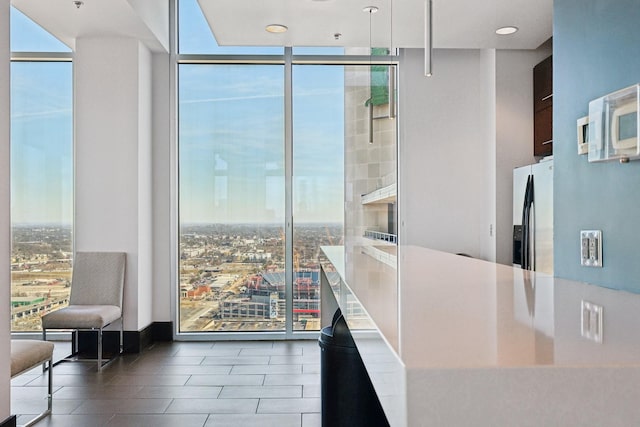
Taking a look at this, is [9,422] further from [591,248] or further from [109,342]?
[591,248]

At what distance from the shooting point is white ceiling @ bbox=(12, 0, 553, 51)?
12.6ft

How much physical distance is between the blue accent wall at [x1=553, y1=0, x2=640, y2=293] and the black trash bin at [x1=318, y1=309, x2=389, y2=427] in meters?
0.80

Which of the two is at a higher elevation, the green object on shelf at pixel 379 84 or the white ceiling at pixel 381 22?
the white ceiling at pixel 381 22

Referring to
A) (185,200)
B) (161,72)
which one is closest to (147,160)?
(185,200)

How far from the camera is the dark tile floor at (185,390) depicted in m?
3.13

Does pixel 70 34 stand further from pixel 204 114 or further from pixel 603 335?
pixel 603 335

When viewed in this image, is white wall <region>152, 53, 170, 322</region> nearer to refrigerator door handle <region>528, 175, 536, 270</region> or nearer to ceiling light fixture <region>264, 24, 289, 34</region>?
ceiling light fixture <region>264, 24, 289, 34</region>

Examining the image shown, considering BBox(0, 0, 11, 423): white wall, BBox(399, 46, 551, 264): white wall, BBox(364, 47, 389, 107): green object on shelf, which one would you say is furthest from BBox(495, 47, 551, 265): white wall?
BBox(0, 0, 11, 423): white wall

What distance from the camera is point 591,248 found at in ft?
5.37

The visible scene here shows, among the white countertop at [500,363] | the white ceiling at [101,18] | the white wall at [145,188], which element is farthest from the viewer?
the white wall at [145,188]

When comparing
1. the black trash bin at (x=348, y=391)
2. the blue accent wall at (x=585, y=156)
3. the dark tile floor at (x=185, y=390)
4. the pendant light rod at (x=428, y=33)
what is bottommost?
the dark tile floor at (x=185, y=390)

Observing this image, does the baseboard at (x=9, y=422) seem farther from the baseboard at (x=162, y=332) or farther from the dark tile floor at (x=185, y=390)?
the baseboard at (x=162, y=332)

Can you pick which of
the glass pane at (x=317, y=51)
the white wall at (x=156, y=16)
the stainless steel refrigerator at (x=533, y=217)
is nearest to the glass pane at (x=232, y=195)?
the glass pane at (x=317, y=51)

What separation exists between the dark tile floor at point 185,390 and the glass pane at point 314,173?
0.85 meters
